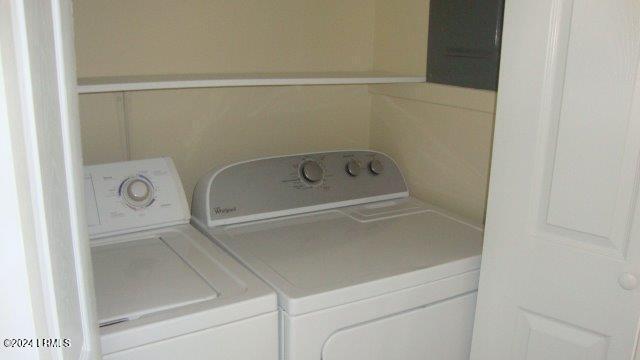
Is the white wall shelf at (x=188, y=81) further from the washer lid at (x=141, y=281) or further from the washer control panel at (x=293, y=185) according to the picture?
the washer lid at (x=141, y=281)

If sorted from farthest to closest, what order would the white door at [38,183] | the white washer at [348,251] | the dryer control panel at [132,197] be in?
the dryer control panel at [132,197]
the white washer at [348,251]
the white door at [38,183]

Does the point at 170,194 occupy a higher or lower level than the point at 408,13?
lower

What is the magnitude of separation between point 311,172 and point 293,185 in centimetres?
8

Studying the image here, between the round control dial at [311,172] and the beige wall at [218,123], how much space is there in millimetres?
242

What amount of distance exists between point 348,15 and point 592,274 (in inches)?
52.1

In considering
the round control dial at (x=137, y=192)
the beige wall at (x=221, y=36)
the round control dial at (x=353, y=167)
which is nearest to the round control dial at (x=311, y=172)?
the round control dial at (x=353, y=167)

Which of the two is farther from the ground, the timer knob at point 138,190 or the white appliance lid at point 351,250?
the timer knob at point 138,190

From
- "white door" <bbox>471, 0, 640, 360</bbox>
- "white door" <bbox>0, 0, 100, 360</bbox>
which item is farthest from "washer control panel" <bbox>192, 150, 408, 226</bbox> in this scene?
"white door" <bbox>0, 0, 100, 360</bbox>

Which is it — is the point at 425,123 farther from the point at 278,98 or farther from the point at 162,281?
the point at 162,281

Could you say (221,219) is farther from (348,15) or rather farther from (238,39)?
(348,15)

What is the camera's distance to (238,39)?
1907 millimetres

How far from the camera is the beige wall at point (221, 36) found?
1.68 m

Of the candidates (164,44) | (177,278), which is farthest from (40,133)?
(164,44)

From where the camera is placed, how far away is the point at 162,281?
4.36 ft
